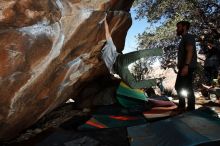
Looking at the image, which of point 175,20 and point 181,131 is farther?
point 175,20

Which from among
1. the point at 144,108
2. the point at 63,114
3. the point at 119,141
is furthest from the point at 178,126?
the point at 63,114

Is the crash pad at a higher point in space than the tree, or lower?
lower

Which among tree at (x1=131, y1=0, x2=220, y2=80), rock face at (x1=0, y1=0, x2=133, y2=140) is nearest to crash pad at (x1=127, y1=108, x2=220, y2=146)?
rock face at (x1=0, y1=0, x2=133, y2=140)

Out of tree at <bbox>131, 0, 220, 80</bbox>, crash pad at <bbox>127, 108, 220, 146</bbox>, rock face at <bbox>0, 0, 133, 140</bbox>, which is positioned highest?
tree at <bbox>131, 0, 220, 80</bbox>

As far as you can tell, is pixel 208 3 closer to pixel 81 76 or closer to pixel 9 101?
pixel 81 76

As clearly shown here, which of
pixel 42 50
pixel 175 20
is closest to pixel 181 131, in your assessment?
pixel 42 50

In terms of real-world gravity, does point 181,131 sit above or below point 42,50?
below

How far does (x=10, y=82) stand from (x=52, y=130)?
1.92 m

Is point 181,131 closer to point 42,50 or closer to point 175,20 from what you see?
point 42,50

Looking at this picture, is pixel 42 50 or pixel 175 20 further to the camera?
pixel 175 20

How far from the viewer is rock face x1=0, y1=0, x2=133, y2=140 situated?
4844mm

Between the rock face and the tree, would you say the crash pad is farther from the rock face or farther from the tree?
the tree

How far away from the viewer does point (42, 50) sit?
5.35 m

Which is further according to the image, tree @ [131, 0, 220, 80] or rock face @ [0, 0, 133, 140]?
tree @ [131, 0, 220, 80]
